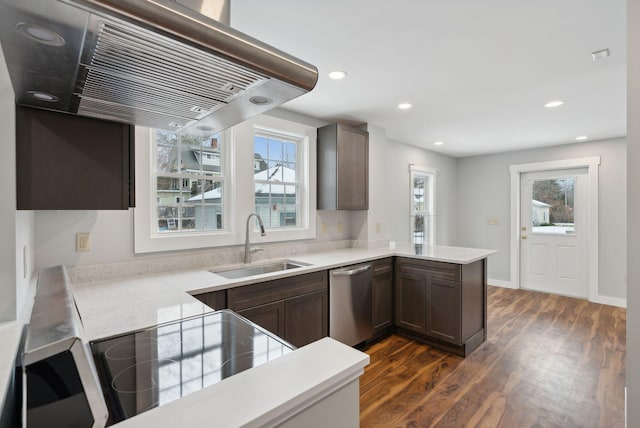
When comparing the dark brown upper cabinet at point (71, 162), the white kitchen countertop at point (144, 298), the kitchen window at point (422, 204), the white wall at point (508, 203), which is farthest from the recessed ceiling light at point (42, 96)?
the white wall at point (508, 203)

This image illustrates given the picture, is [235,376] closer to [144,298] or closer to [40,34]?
[40,34]

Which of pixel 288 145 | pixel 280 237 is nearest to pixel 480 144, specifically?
pixel 288 145

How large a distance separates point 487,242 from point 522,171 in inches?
53.1

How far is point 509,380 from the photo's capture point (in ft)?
8.07

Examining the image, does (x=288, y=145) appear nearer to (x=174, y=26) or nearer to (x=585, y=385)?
(x=174, y=26)

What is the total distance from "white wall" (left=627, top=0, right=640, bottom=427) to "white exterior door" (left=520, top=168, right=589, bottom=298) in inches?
160

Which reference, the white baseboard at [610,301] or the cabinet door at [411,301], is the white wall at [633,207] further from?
the white baseboard at [610,301]

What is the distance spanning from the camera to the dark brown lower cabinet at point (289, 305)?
6.92ft

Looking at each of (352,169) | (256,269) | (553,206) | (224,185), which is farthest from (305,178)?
(553,206)

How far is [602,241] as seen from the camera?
4.47 meters

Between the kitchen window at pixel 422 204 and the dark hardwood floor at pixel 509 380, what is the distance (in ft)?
5.88

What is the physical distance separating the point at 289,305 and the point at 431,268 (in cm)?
150

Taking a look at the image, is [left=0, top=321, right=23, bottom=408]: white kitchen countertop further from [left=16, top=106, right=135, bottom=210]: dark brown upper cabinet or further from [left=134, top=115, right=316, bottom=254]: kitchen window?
[left=134, top=115, right=316, bottom=254]: kitchen window

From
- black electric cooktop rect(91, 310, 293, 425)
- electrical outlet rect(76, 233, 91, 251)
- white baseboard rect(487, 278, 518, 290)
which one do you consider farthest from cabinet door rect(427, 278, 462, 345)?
white baseboard rect(487, 278, 518, 290)
